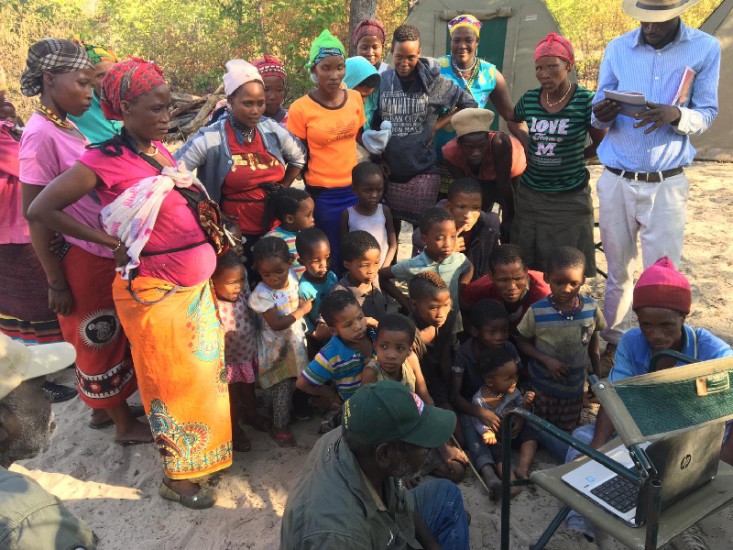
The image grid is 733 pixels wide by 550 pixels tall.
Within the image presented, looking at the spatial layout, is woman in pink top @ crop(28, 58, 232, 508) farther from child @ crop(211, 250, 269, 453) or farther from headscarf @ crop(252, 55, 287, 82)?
headscarf @ crop(252, 55, 287, 82)

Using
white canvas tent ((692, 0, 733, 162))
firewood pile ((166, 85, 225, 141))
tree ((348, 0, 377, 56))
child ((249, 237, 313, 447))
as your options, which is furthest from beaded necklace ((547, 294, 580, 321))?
firewood pile ((166, 85, 225, 141))

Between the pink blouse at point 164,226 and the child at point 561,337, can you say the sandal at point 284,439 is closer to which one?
the pink blouse at point 164,226

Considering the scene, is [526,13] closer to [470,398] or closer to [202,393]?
[470,398]

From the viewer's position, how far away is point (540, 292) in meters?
3.71

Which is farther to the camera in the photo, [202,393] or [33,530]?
[202,393]

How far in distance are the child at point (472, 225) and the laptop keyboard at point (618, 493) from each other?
6.22 ft

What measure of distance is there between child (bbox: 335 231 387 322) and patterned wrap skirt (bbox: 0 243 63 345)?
189 centimetres

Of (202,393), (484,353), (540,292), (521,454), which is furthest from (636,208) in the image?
(202,393)

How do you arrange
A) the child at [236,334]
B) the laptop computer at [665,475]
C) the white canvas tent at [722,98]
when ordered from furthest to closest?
the white canvas tent at [722,98], the child at [236,334], the laptop computer at [665,475]

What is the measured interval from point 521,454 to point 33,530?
2.54m

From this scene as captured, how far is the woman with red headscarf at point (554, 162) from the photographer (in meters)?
3.92

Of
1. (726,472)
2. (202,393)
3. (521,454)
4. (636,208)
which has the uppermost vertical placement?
(636,208)

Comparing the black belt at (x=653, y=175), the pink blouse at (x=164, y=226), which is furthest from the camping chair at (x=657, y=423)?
the black belt at (x=653, y=175)

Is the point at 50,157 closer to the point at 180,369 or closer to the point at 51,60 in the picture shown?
the point at 51,60
